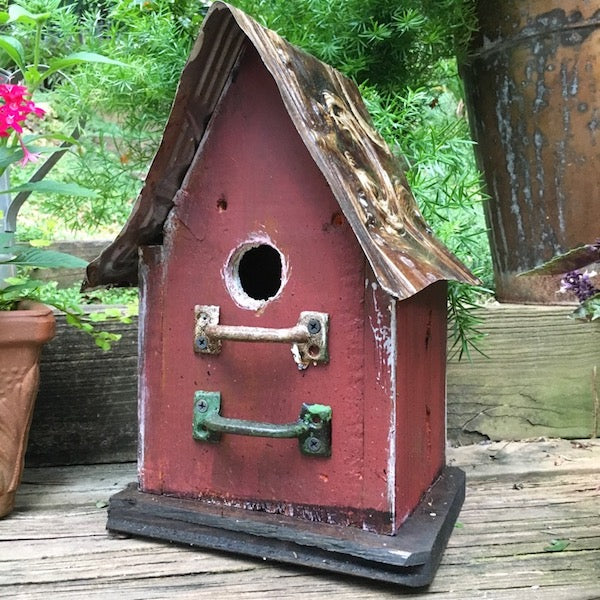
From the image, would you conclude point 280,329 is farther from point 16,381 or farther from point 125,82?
point 125,82

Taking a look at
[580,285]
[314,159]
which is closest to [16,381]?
[314,159]

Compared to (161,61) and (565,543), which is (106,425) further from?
(565,543)

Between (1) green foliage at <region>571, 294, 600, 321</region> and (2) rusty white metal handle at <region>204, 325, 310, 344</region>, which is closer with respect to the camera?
(1) green foliage at <region>571, 294, 600, 321</region>

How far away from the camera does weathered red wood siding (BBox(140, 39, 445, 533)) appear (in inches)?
32.9

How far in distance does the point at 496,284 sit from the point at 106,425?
88cm

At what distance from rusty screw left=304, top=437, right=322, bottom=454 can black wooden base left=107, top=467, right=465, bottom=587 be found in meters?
0.09

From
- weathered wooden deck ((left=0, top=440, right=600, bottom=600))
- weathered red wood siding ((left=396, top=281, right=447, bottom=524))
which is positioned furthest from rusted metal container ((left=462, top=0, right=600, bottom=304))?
weathered wooden deck ((left=0, top=440, right=600, bottom=600))

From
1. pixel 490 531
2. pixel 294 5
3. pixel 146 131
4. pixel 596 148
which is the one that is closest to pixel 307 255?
pixel 490 531

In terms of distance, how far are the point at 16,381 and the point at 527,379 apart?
0.97 meters

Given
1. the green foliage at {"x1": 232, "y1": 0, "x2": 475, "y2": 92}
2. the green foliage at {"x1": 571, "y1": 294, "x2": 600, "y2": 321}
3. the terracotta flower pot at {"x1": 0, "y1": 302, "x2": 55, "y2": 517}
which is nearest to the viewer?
the green foliage at {"x1": 571, "y1": 294, "x2": 600, "y2": 321}

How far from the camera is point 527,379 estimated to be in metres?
1.37

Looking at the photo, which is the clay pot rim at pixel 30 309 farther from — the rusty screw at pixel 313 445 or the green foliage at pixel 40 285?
the rusty screw at pixel 313 445

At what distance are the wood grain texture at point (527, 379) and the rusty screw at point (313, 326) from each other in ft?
1.94

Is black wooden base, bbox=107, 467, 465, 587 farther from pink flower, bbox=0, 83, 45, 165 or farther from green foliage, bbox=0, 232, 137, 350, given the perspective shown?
pink flower, bbox=0, 83, 45, 165
